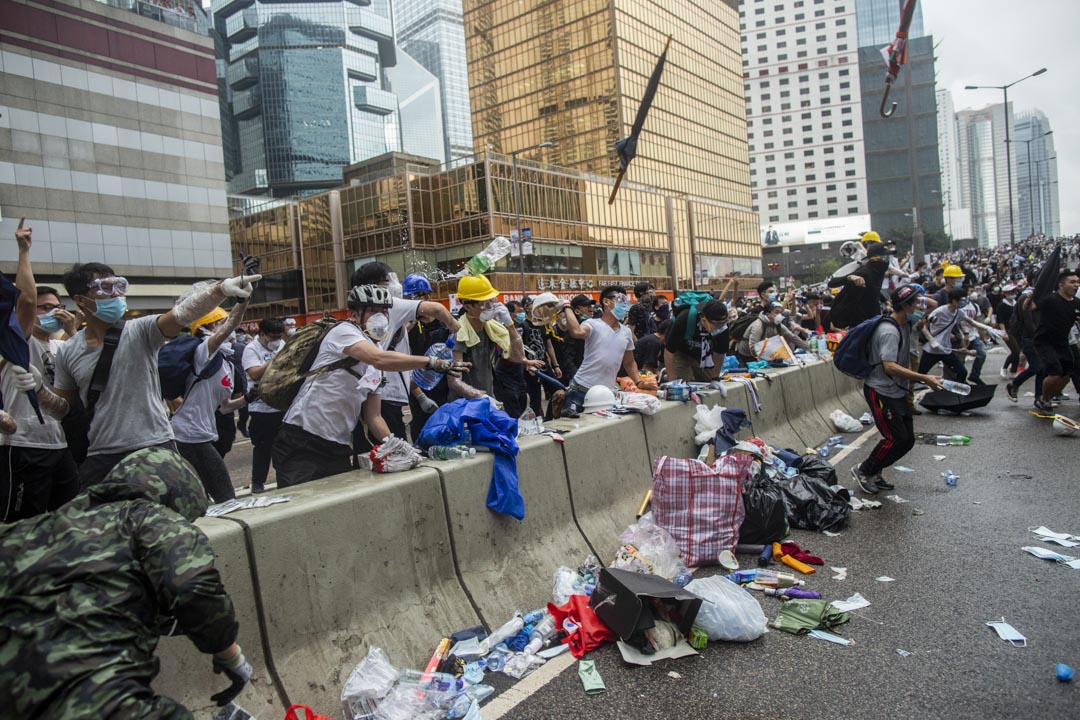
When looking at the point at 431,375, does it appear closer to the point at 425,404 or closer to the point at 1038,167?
the point at 425,404

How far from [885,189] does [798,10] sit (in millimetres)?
39600

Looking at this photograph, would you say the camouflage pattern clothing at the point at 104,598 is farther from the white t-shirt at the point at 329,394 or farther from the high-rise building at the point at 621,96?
the high-rise building at the point at 621,96

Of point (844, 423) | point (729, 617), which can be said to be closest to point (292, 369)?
point (729, 617)

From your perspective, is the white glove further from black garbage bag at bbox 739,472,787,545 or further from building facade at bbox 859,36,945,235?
building facade at bbox 859,36,945,235

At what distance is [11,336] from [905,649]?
474cm

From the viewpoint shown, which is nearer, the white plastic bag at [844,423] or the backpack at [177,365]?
the backpack at [177,365]

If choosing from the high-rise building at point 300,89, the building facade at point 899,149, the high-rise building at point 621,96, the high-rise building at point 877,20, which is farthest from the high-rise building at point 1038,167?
the high-rise building at point 300,89

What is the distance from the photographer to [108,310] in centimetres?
372

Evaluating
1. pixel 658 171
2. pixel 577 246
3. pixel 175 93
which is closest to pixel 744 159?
pixel 658 171

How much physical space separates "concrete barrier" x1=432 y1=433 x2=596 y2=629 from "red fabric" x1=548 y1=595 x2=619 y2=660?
255 millimetres

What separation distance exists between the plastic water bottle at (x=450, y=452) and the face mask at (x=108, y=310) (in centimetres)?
185

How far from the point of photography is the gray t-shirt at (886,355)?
6.84 metres

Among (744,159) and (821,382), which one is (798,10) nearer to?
(744,159)

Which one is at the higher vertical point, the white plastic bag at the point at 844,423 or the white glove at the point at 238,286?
the white glove at the point at 238,286
